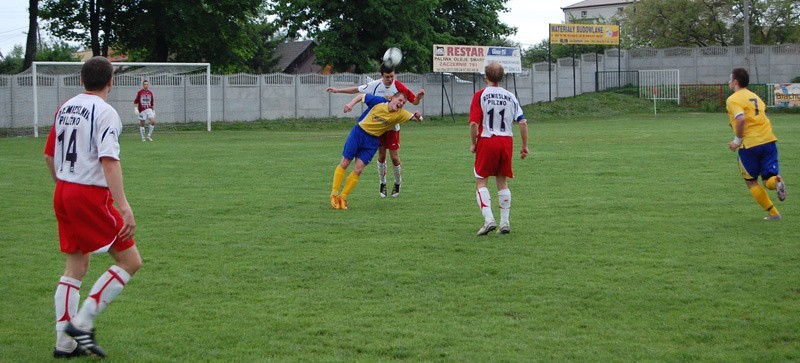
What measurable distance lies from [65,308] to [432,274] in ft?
10.1

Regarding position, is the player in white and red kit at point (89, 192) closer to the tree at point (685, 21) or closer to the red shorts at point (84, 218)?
the red shorts at point (84, 218)

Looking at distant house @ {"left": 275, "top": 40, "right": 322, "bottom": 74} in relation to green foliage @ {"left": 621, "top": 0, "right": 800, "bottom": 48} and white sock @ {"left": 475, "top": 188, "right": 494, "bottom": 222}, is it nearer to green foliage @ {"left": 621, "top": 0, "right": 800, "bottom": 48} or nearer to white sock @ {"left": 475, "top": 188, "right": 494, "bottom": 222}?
green foliage @ {"left": 621, "top": 0, "right": 800, "bottom": 48}

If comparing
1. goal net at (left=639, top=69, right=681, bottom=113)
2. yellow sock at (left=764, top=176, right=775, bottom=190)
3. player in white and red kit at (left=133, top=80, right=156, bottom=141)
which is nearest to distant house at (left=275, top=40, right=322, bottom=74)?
goal net at (left=639, top=69, right=681, bottom=113)

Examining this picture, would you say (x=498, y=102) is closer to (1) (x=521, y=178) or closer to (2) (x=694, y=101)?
(1) (x=521, y=178)

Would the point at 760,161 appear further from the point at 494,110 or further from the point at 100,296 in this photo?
the point at 100,296

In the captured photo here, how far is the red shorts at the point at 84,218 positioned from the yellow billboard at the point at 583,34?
46679mm

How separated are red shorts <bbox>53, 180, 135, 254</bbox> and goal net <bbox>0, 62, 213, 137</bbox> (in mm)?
26310

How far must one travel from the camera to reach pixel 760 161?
10.4m

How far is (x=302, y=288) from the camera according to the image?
691cm

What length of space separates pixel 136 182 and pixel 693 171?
9552 millimetres

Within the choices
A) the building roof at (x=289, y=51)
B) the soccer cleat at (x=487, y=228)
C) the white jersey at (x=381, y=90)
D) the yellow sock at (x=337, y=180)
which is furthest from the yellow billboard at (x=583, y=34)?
the soccer cleat at (x=487, y=228)

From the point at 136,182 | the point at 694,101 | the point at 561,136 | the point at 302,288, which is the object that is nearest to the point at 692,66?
the point at 694,101

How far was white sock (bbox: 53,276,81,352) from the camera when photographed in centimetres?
518

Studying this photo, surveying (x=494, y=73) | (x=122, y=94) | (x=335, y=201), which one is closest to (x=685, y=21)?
(x=122, y=94)
